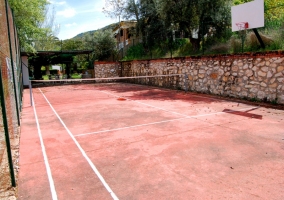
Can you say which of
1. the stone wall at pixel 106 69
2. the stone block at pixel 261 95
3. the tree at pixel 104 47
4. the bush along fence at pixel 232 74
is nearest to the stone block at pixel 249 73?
the bush along fence at pixel 232 74

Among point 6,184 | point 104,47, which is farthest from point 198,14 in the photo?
point 104,47

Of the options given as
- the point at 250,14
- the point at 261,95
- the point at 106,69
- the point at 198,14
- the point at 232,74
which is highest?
the point at 198,14

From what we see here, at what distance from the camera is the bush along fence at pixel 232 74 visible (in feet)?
A: 29.1

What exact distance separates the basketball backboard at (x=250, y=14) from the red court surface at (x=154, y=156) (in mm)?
4452

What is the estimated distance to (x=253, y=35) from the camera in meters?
10.9

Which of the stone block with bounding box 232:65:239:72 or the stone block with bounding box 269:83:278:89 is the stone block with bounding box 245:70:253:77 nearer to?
the stone block with bounding box 232:65:239:72

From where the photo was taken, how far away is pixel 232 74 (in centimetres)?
1070

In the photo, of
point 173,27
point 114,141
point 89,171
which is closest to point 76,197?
point 89,171

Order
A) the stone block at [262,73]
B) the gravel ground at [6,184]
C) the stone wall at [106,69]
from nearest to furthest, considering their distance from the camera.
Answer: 1. the gravel ground at [6,184]
2. the stone block at [262,73]
3. the stone wall at [106,69]

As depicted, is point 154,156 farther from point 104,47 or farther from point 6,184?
point 104,47

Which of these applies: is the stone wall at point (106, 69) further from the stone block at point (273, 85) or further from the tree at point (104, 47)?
the stone block at point (273, 85)

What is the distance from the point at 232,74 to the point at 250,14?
9.08 feet

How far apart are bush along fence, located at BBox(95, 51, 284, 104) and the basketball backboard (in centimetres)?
148

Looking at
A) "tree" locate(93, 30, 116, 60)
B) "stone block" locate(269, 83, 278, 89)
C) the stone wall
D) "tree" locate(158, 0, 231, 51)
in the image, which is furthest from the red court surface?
"tree" locate(93, 30, 116, 60)
